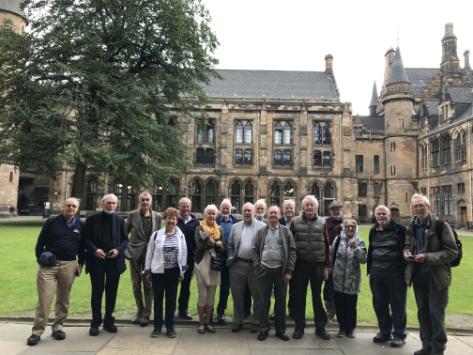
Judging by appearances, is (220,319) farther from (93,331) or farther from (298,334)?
(93,331)

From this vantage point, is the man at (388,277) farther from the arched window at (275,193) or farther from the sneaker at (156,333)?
the arched window at (275,193)

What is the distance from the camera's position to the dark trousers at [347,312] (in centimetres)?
586

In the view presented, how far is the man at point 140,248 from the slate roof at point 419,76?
2007 inches

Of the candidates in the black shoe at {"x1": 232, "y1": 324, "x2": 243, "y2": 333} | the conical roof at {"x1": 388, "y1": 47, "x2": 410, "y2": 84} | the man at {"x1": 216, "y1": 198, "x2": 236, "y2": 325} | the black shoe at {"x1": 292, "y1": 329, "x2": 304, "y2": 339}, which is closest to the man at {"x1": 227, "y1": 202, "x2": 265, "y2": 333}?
the black shoe at {"x1": 232, "y1": 324, "x2": 243, "y2": 333}

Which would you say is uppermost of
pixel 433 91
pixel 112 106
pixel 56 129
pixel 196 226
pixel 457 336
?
pixel 433 91

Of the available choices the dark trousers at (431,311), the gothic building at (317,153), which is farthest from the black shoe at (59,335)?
the gothic building at (317,153)

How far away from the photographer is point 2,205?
112ft

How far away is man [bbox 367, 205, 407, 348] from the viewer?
5.57 metres

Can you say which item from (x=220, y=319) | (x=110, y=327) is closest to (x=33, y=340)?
(x=110, y=327)

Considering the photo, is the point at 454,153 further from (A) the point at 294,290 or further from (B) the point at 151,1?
(A) the point at 294,290

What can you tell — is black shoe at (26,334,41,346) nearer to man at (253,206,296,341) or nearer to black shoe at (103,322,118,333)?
black shoe at (103,322,118,333)

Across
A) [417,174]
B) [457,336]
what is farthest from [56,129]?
[417,174]

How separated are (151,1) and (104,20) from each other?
2.93 metres

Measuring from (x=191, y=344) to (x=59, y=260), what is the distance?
2.35 m
